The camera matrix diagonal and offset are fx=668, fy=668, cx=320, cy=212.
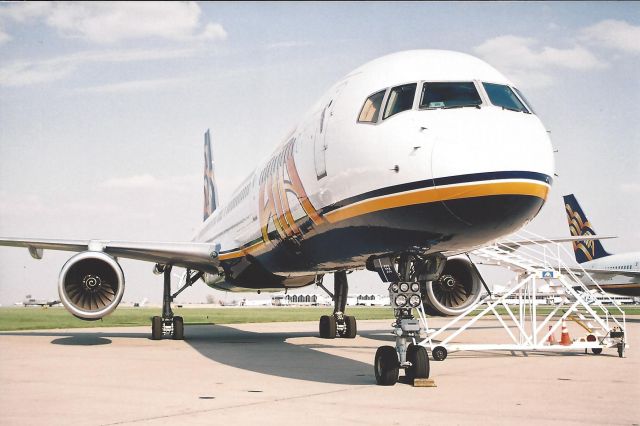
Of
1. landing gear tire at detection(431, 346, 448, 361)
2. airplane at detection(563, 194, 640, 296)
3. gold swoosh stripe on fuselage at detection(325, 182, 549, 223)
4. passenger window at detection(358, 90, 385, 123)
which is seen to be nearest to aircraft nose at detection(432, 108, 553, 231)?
gold swoosh stripe on fuselage at detection(325, 182, 549, 223)

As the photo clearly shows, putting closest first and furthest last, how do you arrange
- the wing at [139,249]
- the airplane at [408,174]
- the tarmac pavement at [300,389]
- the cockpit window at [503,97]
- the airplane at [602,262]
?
the tarmac pavement at [300,389] → the airplane at [408,174] → the cockpit window at [503,97] → the wing at [139,249] → the airplane at [602,262]

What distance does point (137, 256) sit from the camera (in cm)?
1938

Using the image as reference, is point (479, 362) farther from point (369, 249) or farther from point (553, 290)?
point (369, 249)

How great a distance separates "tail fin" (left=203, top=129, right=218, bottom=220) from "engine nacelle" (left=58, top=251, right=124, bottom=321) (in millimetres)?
19770

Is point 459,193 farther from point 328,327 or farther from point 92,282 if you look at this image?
point 328,327

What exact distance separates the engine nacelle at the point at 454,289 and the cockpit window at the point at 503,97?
18.9ft

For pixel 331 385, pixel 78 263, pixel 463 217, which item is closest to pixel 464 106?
pixel 463 217

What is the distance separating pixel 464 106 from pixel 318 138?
2.85 meters

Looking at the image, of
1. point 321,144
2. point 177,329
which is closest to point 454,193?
point 321,144

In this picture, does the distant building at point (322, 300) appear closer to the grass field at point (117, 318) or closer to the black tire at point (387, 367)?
the grass field at point (117, 318)

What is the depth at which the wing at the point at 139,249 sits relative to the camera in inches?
705

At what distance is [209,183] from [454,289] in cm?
2519

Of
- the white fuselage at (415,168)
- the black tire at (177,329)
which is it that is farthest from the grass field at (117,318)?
the white fuselage at (415,168)

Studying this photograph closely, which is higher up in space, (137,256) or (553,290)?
(137,256)
